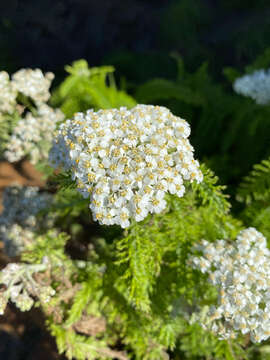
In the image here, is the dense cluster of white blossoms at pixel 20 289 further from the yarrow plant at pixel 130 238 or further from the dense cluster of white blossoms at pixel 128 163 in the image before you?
the dense cluster of white blossoms at pixel 128 163

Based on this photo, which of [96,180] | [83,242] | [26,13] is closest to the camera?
[96,180]

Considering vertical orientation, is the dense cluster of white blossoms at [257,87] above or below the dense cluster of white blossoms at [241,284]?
above

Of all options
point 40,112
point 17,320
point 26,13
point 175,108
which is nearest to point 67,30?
point 26,13

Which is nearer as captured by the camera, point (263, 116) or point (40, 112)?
point (40, 112)

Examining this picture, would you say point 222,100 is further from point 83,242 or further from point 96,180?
point 96,180

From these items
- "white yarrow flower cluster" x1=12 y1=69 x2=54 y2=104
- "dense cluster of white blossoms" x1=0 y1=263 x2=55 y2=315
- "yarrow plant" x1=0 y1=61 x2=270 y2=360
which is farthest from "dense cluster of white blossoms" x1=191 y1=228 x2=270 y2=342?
"white yarrow flower cluster" x1=12 y1=69 x2=54 y2=104

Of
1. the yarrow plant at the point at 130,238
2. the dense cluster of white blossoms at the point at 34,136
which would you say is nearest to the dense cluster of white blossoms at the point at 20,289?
the yarrow plant at the point at 130,238

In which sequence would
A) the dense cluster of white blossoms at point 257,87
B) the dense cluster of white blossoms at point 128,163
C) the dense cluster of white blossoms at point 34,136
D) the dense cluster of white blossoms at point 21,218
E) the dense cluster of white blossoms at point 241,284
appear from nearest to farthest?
the dense cluster of white blossoms at point 128,163 → the dense cluster of white blossoms at point 241,284 → the dense cluster of white blossoms at point 34,136 → the dense cluster of white blossoms at point 21,218 → the dense cluster of white blossoms at point 257,87

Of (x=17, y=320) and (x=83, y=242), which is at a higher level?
(x=83, y=242)
